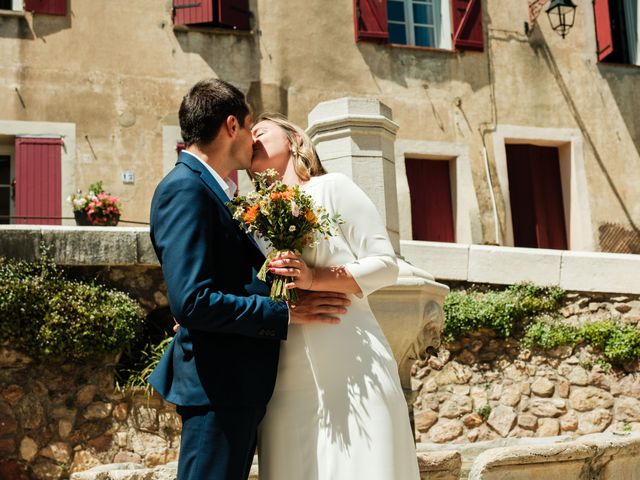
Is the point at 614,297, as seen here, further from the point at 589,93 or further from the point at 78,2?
the point at 78,2

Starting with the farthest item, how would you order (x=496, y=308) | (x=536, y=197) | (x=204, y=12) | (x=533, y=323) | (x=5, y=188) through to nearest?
(x=536, y=197)
(x=204, y=12)
(x=5, y=188)
(x=533, y=323)
(x=496, y=308)

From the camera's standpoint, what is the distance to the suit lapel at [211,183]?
2.76 metres

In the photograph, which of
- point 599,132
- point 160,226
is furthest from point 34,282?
point 599,132

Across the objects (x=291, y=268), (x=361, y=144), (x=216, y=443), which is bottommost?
(x=216, y=443)

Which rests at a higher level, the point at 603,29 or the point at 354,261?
the point at 603,29

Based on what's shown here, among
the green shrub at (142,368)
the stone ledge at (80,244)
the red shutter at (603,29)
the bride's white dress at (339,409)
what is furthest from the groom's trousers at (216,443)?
the red shutter at (603,29)

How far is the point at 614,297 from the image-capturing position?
9.70 m

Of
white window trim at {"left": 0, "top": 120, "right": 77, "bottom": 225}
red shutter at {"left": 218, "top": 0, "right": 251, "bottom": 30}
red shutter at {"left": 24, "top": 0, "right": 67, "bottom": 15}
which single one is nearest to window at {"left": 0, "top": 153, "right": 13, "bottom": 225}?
white window trim at {"left": 0, "top": 120, "right": 77, "bottom": 225}

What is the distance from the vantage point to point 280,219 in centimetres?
270

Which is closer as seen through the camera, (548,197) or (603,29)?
(603,29)

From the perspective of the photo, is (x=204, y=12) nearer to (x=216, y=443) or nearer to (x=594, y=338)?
(x=594, y=338)

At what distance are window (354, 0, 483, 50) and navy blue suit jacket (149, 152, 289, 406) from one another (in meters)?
11.6

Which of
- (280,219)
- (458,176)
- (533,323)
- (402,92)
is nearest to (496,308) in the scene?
(533,323)

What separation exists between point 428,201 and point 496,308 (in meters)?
5.48
